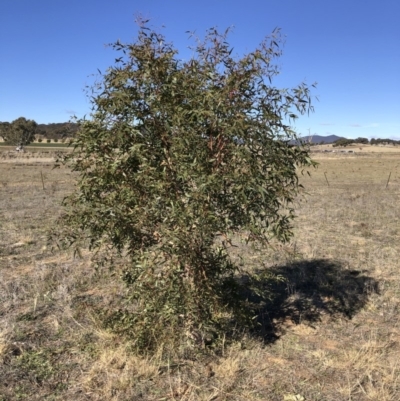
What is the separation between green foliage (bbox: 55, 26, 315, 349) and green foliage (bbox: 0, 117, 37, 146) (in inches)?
4249

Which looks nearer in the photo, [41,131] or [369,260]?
[369,260]

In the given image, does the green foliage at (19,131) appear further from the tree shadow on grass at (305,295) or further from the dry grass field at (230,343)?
the tree shadow on grass at (305,295)

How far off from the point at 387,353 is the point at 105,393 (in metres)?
3.67

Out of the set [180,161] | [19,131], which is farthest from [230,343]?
[19,131]

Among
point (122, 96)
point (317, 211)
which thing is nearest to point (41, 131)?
point (317, 211)

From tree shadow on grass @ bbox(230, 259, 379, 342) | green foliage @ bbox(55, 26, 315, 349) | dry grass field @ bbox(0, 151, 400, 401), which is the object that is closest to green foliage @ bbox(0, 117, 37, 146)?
dry grass field @ bbox(0, 151, 400, 401)

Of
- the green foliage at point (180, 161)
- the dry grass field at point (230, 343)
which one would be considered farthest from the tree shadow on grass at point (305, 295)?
the green foliage at point (180, 161)

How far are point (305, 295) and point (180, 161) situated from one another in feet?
15.1

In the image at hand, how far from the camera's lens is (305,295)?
25.8 feet

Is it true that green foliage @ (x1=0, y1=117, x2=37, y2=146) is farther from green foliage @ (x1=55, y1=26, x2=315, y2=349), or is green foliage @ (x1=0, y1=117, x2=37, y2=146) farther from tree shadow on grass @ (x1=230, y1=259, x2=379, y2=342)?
green foliage @ (x1=55, y1=26, x2=315, y2=349)

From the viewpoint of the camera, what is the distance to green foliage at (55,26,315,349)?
14.8ft

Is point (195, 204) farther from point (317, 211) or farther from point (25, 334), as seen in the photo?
point (317, 211)

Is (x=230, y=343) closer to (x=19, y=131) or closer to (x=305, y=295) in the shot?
(x=305, y=295)

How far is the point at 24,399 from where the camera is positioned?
4336 millimetres
